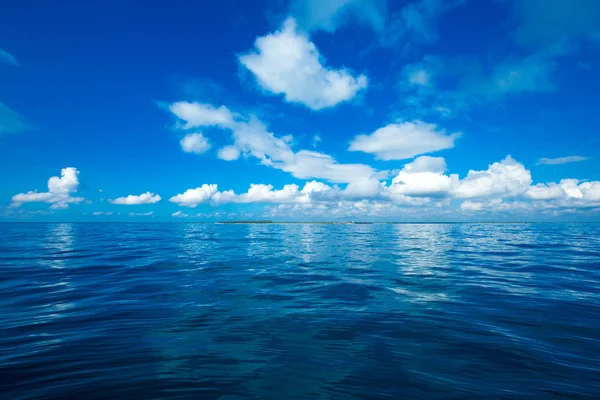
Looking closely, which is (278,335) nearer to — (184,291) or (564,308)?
(184,291)

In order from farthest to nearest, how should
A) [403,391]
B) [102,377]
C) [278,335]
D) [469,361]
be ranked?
[278,335]
[469,361]
[102,377]
[403,391]

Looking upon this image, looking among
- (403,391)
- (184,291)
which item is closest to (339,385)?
(403,391)

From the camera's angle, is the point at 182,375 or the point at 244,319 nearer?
the point at 182,375

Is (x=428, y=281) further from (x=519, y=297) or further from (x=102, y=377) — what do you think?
(x=102, y=377)

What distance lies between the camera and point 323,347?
8.06m

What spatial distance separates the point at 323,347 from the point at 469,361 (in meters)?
3.70

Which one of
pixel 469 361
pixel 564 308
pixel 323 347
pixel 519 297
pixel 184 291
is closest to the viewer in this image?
pixel 469 361

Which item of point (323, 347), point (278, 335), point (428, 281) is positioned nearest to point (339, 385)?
point (323, 347)

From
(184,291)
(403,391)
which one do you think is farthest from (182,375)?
(184,291)

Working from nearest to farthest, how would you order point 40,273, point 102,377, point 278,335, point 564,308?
point 102,377 → point 278,335 → point 564,308 → point 40,273

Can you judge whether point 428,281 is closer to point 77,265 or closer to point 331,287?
point 331,287

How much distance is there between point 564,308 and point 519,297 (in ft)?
5.71

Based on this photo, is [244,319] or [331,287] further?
[331,287]

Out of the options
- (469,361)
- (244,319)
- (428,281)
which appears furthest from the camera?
(428,281)
